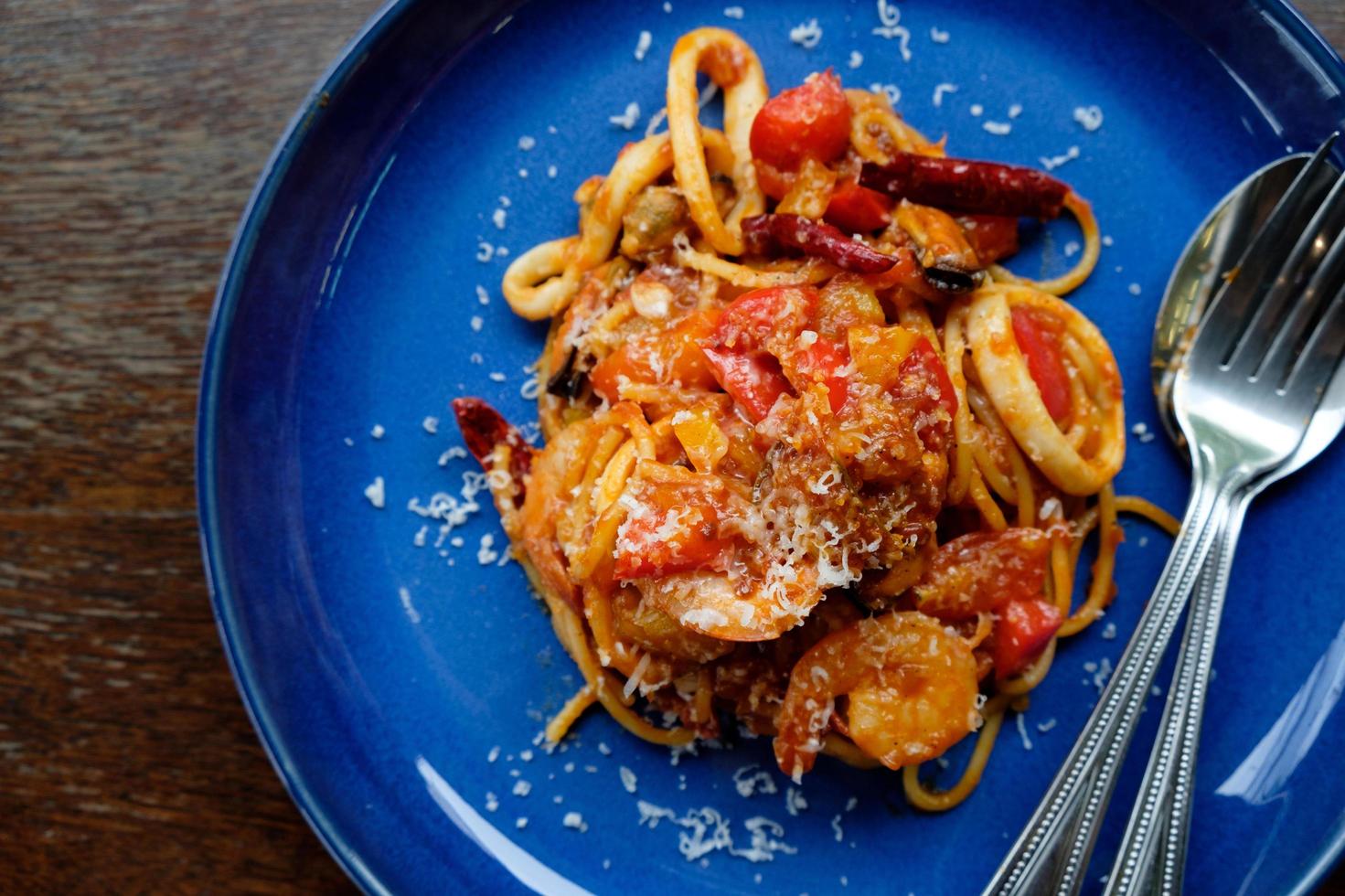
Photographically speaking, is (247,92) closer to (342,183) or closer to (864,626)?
(342,183)

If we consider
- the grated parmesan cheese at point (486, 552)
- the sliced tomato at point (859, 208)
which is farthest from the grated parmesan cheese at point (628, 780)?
the sliced tomato at point (859, 208)

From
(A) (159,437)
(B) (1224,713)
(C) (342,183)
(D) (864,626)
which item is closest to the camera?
(D) (864,626)

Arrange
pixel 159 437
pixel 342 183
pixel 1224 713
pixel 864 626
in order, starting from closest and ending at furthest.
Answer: pixel 864 626, pixel 1224 713, pixel 342 183, pixel 159 437

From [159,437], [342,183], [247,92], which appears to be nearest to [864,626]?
[342,183]

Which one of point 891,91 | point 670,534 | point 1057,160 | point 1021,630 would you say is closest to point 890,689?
point 1021,630

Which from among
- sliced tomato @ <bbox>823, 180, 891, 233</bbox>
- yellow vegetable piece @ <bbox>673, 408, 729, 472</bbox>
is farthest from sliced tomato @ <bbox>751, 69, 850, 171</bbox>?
yellow vegetable piece @ <bbox>673, 408, 729, 472</bbox>

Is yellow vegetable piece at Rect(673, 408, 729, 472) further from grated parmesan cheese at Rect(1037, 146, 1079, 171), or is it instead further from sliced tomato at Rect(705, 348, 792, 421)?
grated parmesan cheese at Rect(1037, 146, 1079, 171)

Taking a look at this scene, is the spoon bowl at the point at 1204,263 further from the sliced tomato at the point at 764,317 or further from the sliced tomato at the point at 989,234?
the sliced tomato at the point at 764,317
